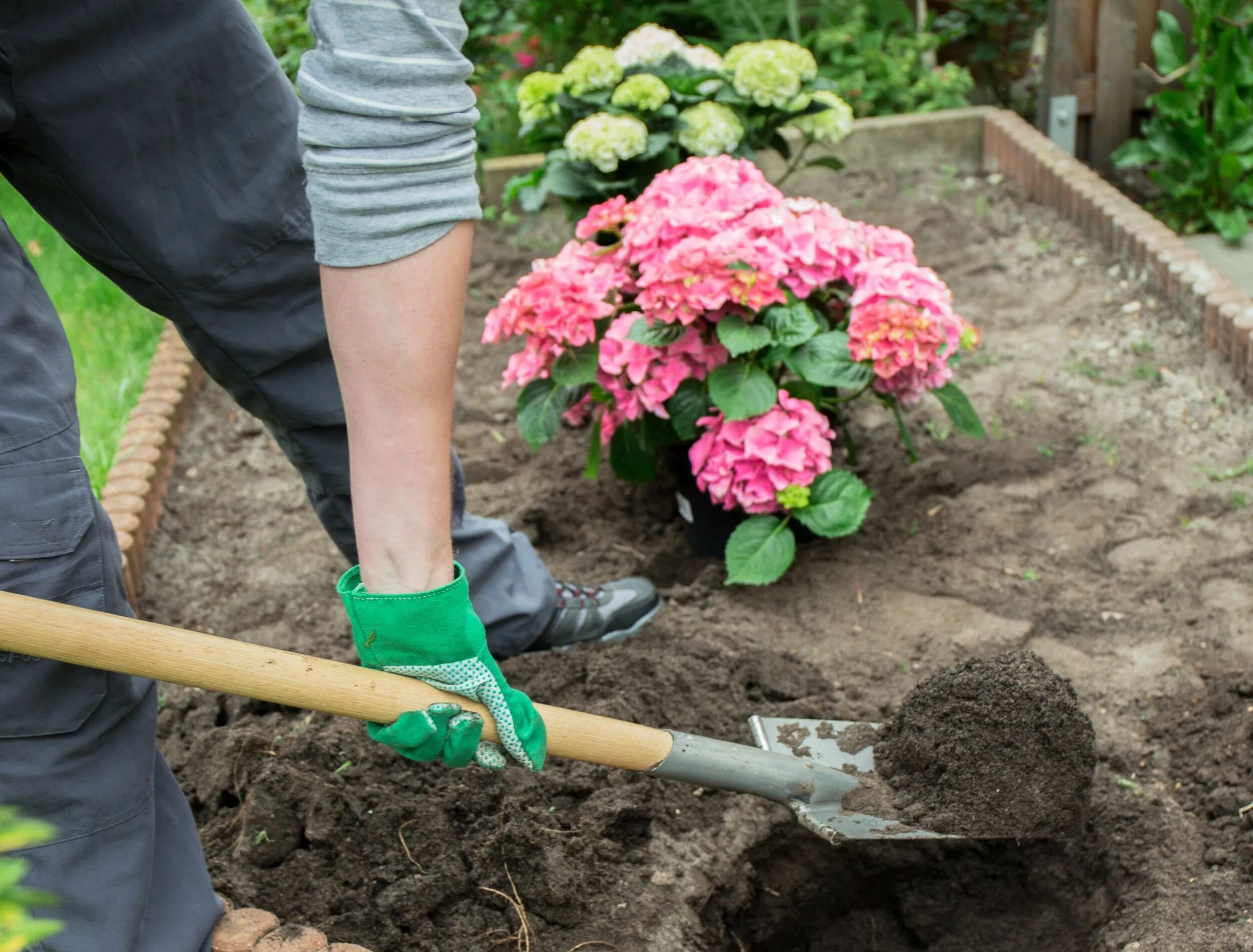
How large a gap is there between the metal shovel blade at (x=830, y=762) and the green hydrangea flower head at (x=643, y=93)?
182 cm

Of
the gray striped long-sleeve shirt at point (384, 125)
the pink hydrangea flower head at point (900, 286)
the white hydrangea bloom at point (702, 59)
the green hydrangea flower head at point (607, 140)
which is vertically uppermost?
the gray striped long-sleeve shirt at point (384, 125)

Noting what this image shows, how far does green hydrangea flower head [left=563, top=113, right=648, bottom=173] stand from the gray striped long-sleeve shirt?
188cm

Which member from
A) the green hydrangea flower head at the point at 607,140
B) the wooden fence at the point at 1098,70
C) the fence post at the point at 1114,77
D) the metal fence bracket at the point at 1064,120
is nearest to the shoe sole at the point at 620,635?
the green hydrangea flower head at the point at 607,140

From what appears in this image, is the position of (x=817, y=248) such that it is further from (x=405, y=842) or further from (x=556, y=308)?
(x=405, y=842)

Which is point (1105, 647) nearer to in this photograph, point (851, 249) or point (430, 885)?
point (851, 249)

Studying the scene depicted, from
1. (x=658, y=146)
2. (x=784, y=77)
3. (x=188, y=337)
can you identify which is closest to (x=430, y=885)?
(x=188, y=337)

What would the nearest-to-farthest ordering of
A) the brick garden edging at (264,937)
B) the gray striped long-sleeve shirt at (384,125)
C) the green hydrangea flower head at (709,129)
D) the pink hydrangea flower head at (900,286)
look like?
the gray striped long-sleeve shirt at (384,125)
the brick garden edging at (264,937)
the pink hydrangea flower head at (900,286)
the green hydrangea flower head at (709,129)

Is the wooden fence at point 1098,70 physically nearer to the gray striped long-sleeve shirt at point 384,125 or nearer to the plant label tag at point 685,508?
the plant label tag at point 685,508

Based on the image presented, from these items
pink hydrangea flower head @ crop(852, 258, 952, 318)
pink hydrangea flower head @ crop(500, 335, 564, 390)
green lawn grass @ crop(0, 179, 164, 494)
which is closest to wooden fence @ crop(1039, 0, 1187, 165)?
pink hydrangea flower head @ crop(852, 258, 952, 318)

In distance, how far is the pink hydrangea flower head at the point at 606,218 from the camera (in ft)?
8.92

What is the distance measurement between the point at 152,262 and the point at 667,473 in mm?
1528

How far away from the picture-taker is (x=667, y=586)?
2.80 m

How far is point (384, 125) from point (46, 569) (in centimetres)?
69

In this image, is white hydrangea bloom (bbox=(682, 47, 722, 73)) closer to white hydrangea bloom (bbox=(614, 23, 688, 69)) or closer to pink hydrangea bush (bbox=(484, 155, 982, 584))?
white hydrangea bloom (bbox=(614, 23, 688, 69))
